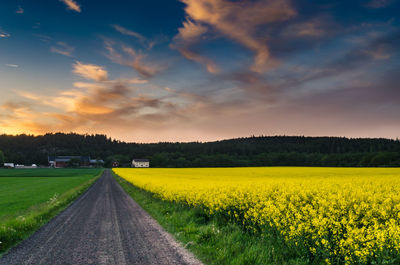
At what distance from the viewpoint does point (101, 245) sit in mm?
9094

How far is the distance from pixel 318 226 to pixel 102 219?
11.0 meters

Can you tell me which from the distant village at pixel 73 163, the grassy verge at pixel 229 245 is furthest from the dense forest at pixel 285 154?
the grassy verge at pixel 229 245

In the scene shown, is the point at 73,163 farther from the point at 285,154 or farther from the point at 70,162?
the point at 285,154

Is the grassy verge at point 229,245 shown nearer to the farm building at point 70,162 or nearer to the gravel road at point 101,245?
the gravel road at point 101,245

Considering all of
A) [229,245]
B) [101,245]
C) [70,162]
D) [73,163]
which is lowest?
[73,163]

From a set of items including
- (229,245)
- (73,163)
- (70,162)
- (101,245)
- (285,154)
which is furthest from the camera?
(70,162)

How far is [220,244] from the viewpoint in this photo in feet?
27.3

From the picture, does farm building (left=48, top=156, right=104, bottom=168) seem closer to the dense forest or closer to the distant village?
the distant village

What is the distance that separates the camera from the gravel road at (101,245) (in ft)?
24.9

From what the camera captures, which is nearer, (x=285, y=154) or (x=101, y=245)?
(x=101, y=245)

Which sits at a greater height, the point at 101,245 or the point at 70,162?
the point at 101,245

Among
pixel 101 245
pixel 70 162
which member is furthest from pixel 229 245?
pixel 70 162

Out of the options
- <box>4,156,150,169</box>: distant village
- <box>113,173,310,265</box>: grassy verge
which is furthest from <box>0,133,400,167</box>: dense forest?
<box>113,173,310,265</box>: grassy verge

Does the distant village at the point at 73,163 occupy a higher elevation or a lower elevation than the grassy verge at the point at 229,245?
lower
